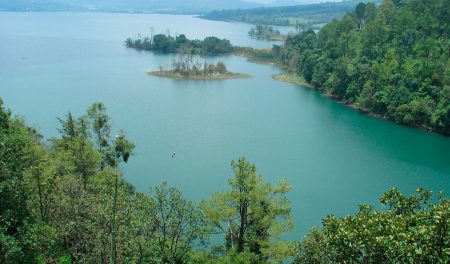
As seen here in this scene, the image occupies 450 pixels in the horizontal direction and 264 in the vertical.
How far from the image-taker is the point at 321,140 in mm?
33969

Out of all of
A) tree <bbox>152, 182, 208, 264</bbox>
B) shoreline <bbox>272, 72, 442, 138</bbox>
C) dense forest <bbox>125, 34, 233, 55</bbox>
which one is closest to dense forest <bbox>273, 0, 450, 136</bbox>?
shoreline <bbox>272, 72, 442, 138</bbox>

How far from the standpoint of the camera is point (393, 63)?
43.2 meters

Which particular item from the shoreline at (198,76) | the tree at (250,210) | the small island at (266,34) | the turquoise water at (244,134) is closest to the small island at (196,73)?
the shoreline at (198,76)

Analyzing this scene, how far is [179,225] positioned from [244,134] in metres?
23.2

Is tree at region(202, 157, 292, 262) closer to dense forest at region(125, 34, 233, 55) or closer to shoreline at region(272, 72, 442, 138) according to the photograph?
shoreline at region(272, 72, 442, 138)

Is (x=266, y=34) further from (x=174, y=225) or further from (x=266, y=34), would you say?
(x=174, y=225)

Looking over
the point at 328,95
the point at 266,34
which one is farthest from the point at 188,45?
the point at 266,34

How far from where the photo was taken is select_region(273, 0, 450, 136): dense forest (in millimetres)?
38094

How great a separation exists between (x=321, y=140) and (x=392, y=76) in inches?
Result: 504

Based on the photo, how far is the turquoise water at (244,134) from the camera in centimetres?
2530

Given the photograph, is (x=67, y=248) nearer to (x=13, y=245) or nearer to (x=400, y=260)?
(x=13, y=245)

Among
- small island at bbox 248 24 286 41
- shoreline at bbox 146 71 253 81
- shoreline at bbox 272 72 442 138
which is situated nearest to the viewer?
shoreline at bbox 272 72 442 138

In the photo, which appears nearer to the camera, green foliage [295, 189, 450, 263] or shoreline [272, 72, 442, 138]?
green foliage [295, 189, 450, 263]

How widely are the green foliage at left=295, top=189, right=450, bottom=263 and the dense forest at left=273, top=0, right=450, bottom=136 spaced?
3079cm
